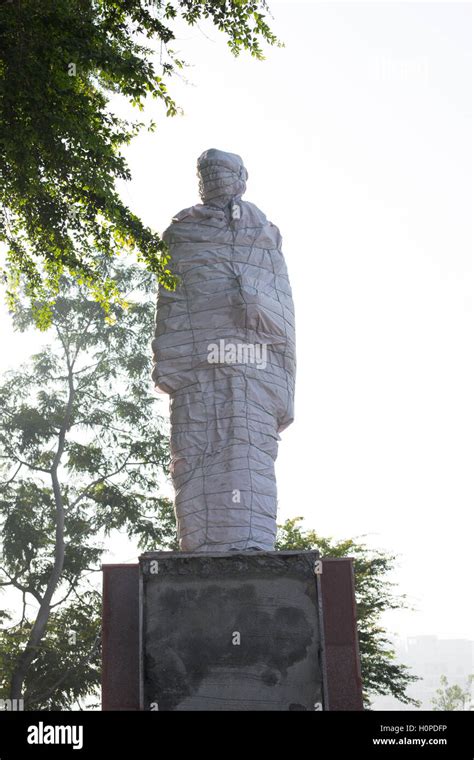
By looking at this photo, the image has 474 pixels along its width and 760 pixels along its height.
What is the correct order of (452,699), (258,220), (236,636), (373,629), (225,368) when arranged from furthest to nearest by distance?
1. (452,699)
2. (373,629)
3. (258,220)
4. (225,368)
5. (236,636)

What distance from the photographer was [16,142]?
6.36 metres

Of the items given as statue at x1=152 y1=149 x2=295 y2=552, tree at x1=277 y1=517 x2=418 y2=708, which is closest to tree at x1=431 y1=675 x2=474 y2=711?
tree at x1=277 y1=517 x2=418 y2=708

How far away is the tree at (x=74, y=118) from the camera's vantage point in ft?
20.1

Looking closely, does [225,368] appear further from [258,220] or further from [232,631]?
[232,631]

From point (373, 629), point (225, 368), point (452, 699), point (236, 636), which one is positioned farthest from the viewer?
point (452, 699)

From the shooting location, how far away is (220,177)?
7.04 meters

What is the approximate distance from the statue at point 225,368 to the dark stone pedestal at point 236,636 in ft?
4.02

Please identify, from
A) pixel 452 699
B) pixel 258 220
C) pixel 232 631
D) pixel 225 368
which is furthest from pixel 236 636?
pixel 452 699

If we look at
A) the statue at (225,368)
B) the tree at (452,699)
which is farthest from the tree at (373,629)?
the tree at (452,699)

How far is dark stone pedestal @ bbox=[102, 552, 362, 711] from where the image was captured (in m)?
4.55

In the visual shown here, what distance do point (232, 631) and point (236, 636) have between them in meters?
0.03

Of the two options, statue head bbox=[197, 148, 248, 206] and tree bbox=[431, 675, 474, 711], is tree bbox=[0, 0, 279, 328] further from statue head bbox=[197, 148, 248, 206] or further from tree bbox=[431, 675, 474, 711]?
tree bbox=[431, 675, 474, 711]

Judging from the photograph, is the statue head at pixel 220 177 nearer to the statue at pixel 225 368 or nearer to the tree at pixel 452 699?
the statue at pixel 225 368
